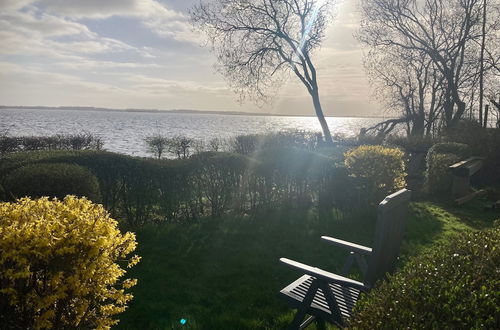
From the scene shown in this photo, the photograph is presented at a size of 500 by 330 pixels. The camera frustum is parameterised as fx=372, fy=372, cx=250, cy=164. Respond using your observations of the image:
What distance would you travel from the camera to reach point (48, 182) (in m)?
5.58

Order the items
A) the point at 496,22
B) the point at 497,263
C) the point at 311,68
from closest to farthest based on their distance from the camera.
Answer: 1. the point at 497,263
2. the point at 311,68
3. the point at 496,22

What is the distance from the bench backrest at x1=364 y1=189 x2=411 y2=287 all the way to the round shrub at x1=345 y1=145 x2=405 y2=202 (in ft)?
18.1

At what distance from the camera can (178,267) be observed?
608 cm

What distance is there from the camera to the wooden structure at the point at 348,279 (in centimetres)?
334

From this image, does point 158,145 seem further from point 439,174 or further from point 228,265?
point 228,265

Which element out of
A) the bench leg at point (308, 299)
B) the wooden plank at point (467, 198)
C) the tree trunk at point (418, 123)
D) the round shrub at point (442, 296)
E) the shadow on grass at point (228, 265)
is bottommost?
the shadow on grass at point (228, 265)

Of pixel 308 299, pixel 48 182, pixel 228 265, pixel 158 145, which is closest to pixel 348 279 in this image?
pixel 308 299

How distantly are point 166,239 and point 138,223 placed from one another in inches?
34.4

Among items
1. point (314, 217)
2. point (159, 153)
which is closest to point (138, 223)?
point (314, 217)

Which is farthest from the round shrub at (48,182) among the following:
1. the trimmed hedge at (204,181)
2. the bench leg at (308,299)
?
the bench leg at (308,299)

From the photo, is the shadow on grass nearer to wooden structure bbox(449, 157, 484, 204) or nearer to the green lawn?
the green lawn

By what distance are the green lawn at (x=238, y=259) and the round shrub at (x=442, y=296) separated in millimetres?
2283

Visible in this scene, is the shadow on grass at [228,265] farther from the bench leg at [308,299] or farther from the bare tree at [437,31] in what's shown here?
the bare tree at [437,31]

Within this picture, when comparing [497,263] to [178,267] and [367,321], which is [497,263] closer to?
[367,321]
